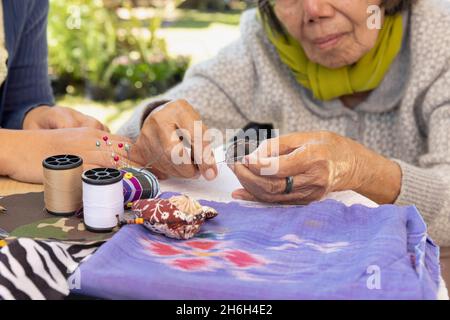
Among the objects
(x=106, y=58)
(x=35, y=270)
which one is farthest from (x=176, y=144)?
(x=106, y=58)

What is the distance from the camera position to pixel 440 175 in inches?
63.6

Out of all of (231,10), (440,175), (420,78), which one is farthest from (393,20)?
(231,10)

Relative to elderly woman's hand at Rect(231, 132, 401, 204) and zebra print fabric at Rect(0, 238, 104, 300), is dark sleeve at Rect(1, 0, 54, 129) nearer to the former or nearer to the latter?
elderly woman's hand at Rect(231, 132, 401, 204)

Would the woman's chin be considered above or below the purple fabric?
above

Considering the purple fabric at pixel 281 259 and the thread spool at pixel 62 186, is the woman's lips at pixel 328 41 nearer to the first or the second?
the purple fabric at pixel 281 259

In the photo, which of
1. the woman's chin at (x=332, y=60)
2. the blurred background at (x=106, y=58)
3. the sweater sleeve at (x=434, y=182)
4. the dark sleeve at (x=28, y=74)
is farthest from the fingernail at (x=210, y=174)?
the blurred background at (x=106, y=58)

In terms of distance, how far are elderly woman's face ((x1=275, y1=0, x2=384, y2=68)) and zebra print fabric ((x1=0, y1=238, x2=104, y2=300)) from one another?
3.55ft

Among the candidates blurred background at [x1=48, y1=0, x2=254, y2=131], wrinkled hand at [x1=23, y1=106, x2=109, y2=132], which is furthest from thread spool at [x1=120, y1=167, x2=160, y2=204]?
blurred background at [x1=48, y1=0, x2=254, y2=131]

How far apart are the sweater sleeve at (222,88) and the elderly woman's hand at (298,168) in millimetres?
636

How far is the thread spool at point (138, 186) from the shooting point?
4.21 feet

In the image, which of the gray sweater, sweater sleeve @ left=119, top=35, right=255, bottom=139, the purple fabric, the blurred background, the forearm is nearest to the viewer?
the purple fabric

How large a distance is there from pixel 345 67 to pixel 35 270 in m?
1.31

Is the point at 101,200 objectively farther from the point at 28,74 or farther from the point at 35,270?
the point at 28,74

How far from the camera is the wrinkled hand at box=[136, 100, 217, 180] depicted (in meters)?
1.49
